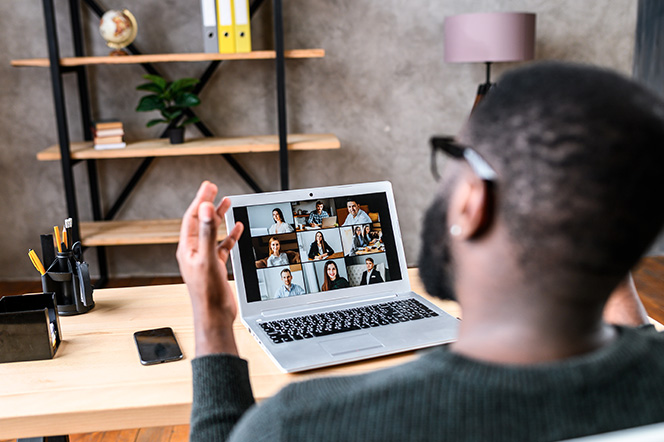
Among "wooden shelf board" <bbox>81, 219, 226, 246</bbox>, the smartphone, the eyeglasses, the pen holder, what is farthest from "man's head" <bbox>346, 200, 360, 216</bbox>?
"wooden shelf board" <bbox>81, 219, 226, 246</bbox>

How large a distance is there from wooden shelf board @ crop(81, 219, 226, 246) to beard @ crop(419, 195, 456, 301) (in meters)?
→ 2.31

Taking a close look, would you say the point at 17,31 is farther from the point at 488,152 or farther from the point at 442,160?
the point at 488,152

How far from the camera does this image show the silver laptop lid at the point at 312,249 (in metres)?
1.21

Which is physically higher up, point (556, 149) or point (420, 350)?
point (556, 149)

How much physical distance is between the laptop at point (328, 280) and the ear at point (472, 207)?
0.54m

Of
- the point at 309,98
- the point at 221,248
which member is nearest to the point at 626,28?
the point at 309,98

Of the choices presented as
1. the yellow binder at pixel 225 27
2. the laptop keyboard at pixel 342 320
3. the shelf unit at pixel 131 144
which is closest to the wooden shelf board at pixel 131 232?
the shelf unit at pixel 131 144

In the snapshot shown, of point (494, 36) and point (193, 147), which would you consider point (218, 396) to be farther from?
point (494, 36)

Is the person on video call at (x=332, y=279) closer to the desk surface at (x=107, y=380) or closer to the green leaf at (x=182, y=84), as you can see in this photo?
the desk surface at (x=107, y=380)

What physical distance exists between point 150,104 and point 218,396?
2.49 m

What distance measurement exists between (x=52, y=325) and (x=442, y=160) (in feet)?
10.1

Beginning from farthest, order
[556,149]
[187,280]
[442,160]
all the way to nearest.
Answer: [442,160]
[187,280]
[556,149]

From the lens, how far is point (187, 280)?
81cm

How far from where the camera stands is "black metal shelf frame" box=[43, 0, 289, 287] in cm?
284
